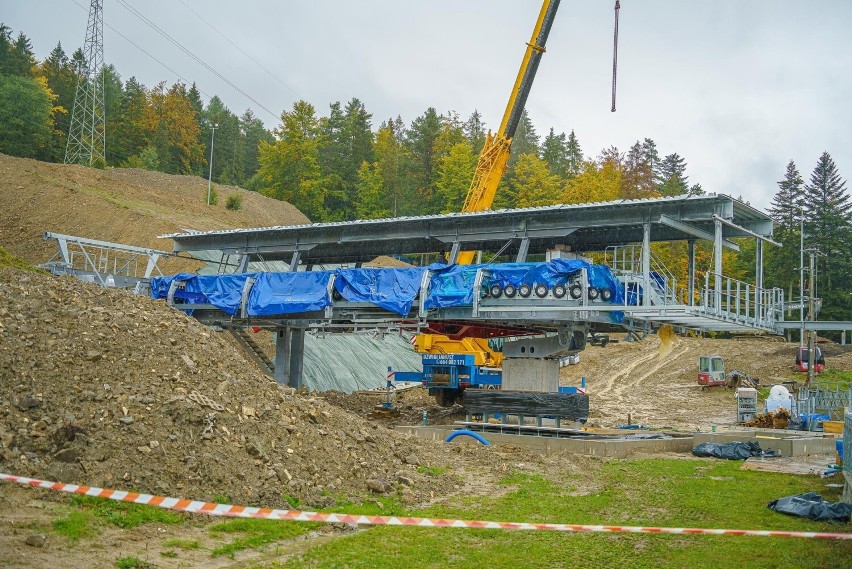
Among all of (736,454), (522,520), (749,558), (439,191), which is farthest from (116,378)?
(439,191)

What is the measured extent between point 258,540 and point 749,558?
581cm

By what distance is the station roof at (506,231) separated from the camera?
23078 millimetres

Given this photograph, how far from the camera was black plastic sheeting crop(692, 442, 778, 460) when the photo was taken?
19922 mm

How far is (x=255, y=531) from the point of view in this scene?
10.1 metres

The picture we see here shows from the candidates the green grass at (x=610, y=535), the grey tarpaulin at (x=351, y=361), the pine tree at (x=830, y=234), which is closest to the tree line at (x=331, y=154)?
the pine tree at (x=830, y=234)

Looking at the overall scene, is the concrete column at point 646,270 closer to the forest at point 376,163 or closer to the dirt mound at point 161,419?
the dirt mound at point 161,419

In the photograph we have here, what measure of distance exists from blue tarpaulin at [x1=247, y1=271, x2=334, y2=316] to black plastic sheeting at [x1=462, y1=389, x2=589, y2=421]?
603cm

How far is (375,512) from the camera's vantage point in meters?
11.4

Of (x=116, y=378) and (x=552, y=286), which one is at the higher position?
(x=552, y=286)

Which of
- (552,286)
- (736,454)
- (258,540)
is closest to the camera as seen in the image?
(258,540)

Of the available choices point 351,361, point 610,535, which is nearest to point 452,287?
point 610,535

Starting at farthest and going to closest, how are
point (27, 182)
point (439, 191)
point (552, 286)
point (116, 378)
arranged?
point (439, 191) → point (27, 182) → point (552, 286) → point (116, 378)

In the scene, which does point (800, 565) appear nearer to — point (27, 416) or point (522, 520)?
point (522, 520)

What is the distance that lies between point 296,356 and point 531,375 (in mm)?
9952
